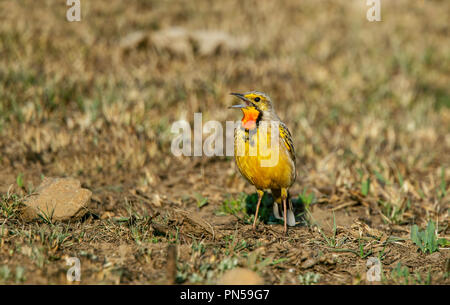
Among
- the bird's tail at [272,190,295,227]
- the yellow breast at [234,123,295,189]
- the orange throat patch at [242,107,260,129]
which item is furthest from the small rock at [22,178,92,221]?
the bird's tail at [272,190,295,227]

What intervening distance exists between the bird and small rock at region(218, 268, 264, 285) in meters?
1.38

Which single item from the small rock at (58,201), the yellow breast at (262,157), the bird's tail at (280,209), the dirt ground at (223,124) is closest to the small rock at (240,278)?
the dirt ground at (223,124)

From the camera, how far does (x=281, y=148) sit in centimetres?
559

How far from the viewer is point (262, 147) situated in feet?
17.8

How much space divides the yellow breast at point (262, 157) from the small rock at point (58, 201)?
1724 mm

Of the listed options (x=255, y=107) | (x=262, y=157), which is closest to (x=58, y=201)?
(x=262, y=157)

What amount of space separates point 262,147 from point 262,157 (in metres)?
0.11

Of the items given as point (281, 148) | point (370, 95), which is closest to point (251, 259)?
point (281, 148)

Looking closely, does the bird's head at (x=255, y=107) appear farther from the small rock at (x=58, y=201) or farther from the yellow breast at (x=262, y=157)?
the small rock at (x=58, y=201)

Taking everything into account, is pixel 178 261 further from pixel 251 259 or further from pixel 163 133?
pixel 163 133

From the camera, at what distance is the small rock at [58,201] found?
5.31m

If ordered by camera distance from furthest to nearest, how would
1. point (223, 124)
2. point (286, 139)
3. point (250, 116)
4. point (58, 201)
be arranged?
point (223, 124) < point (286, 139) < point (250, 116) < point (58, 201)

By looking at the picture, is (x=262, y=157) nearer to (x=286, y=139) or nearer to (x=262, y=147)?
(x=262, y=147)

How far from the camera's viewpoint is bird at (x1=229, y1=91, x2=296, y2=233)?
5.40 meters
